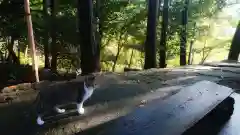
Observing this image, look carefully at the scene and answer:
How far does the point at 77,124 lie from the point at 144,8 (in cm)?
946

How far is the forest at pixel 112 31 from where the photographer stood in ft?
26.2

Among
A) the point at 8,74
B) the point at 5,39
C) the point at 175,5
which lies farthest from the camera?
the point at 175,5

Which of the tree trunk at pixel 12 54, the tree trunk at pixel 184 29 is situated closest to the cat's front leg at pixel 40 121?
the tree trunk at pixel 12 54

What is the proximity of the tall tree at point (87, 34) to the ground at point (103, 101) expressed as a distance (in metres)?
0.63

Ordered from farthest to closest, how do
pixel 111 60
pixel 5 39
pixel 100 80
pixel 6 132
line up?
pixel 111 60 → pixel 5 39 → pixel 100 80 → pixel 6 132

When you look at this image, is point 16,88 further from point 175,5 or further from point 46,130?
point 175,5

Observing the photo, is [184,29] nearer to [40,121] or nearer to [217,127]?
[217,127]

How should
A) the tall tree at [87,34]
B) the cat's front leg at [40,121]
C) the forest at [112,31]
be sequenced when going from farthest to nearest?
the forest at [112,31] < the tall tree at [87,34] < the cat's front leg at [40,121]

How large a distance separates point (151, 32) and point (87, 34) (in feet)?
9.15

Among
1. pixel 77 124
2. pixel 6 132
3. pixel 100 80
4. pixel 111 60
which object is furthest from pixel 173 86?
pixel 111 60

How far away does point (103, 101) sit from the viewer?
Result: 3814 mm

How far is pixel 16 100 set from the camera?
3.89m

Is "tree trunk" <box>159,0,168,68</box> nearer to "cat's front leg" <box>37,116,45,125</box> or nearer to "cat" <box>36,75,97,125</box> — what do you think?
"cat" <box>36,75,97,125</box>

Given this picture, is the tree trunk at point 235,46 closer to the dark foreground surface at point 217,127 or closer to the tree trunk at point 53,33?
the tree trunk at point 53,33
